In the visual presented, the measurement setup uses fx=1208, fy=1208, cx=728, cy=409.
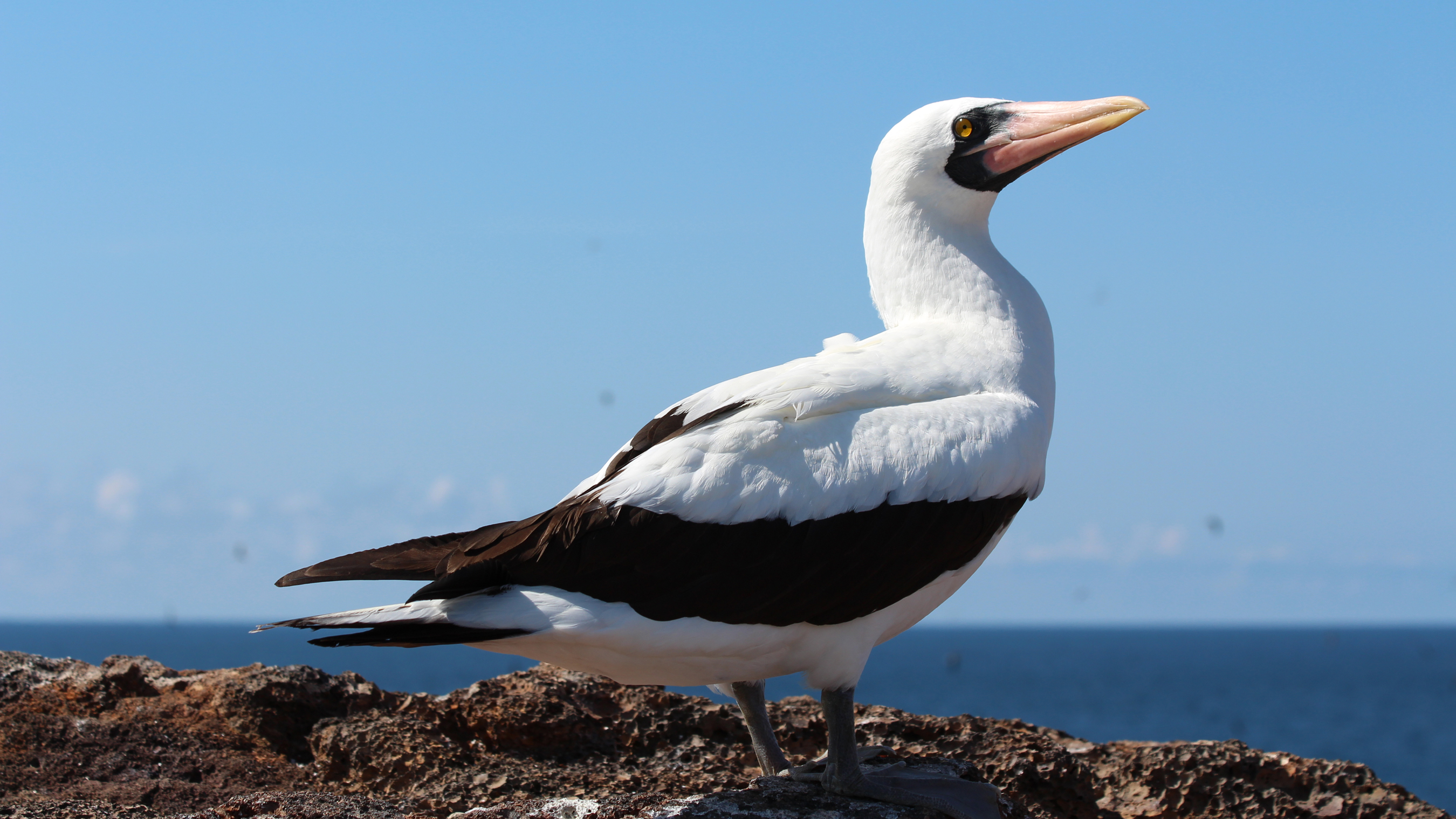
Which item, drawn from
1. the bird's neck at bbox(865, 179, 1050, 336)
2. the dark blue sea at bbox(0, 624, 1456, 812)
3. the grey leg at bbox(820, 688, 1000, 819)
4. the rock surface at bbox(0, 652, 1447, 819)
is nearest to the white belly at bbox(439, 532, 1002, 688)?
the grey leg at bbox(820, 688, 1000, 819)

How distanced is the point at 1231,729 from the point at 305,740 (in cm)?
8091

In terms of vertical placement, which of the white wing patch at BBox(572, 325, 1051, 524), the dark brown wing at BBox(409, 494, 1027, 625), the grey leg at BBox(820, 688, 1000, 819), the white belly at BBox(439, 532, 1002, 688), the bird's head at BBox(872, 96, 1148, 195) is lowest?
the grey leg at BBox(820, 688, 1000, 819)

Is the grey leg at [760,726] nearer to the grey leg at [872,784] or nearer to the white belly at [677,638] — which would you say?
the white belly at [677,638]

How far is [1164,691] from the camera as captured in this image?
355 feet

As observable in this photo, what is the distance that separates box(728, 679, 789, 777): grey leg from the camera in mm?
5535

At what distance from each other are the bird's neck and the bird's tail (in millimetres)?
2636

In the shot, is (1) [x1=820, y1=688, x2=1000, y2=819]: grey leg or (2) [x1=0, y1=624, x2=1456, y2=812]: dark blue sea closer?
(1) [x1=820, y1=688, x2=1000, y2=819]: grey leg

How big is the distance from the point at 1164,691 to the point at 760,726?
11220 cm

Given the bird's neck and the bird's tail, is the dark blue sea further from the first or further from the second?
the bird's tail

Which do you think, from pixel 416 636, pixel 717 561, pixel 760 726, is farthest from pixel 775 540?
pixel 760 726

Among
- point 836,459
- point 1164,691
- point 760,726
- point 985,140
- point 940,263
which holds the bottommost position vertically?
point 1164,691

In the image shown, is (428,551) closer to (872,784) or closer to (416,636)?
(416,636)

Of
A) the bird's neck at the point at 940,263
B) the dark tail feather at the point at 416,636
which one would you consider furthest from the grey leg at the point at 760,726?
the bird's neck at the point at 940,263

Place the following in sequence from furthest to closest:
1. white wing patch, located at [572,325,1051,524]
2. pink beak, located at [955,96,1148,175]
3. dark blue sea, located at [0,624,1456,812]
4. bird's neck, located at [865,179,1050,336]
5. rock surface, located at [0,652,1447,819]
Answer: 1. dark blue sea, located at [0,624,1456,812]
2. pink beak, located at [955,96,1148,175]
3. bird's neck, located at [865,179,1050,336]
4. rock surface, located at [0,652,1447,819]
5. white wing patch, located at [572,325,1051,524]
